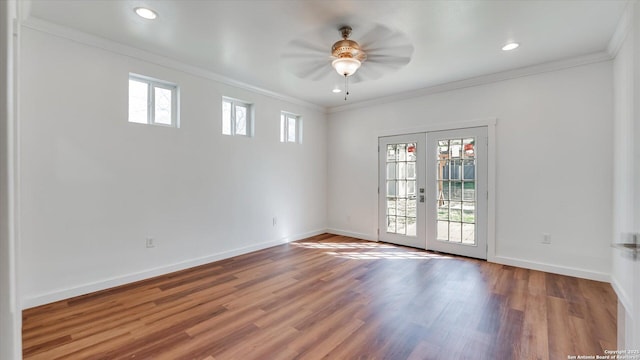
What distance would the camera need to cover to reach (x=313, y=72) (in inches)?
154

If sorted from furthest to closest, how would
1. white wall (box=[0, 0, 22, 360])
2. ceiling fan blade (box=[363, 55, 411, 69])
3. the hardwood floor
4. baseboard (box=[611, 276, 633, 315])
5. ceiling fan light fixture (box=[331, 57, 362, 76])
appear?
ceiling fan blade (box=[363, 55, 411, 69]) < ceiling fan light fixture (box=[331, 57, 362, 76]) < baseboard (box=[611, 276, 633, 315]) < the hardwood floor < white wall (box=[0, 0, 22, 360])

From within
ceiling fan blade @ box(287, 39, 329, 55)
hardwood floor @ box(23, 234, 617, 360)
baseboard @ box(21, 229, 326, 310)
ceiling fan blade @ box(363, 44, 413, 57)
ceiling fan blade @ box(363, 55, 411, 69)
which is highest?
ceiling fan blade @ box(287, 39, 329, 55)

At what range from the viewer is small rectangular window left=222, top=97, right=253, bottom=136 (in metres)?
4.51

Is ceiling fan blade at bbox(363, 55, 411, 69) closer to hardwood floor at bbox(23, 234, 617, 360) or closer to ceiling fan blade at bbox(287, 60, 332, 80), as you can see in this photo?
ceiling fan blade at bbox(287, 60, 332, 80)

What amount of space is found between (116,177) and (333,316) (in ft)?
9.19

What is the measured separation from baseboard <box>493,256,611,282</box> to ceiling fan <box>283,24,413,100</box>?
10.1ft

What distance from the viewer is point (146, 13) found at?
2633 mm

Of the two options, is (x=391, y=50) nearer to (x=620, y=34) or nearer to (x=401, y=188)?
(x=620, y=34)

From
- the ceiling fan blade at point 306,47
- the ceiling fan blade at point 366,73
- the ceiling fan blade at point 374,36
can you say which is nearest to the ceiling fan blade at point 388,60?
the ceiling fan blade at point 366,73

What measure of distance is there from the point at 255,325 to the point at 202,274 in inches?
59.8

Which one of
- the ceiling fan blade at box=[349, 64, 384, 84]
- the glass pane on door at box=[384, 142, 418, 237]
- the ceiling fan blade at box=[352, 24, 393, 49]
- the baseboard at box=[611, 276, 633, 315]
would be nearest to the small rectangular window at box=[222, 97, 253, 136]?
the ceiling fan blade at box=[349, 64, 384, 84]

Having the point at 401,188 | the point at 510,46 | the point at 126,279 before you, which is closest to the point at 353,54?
the point at 510,46

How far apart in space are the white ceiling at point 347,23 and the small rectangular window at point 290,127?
1.60 metres

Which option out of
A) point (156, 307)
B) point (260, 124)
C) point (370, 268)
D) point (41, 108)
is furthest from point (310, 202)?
point (41, 108)
